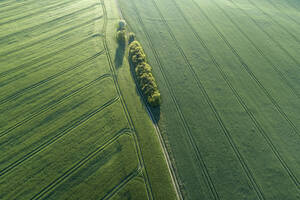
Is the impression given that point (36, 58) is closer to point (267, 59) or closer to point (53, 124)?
point (53, 124)

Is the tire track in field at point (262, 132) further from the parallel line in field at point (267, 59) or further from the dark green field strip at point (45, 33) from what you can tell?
the dark green field strip at point (45, 33)

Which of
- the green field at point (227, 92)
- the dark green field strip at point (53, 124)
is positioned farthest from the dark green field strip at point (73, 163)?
the green field at point (227, 92)

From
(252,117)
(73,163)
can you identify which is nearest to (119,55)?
(73,163)

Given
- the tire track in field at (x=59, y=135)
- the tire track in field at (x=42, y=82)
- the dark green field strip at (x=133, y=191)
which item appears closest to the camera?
the dark green field strip at (x=133, y=191)

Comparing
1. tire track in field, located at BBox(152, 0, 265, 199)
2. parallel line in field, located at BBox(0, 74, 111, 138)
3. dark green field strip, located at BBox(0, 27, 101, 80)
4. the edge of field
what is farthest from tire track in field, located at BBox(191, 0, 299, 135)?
dark green field strip, located at BBox(0, 27, 101, 80)

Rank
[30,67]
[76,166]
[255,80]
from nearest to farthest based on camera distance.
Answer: [76,166]
[30,67]
[255,80]

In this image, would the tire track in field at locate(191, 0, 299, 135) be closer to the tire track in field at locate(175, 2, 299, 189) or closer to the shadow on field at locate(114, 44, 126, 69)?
the tire track in field at locate(175, 2, 299, 189)
